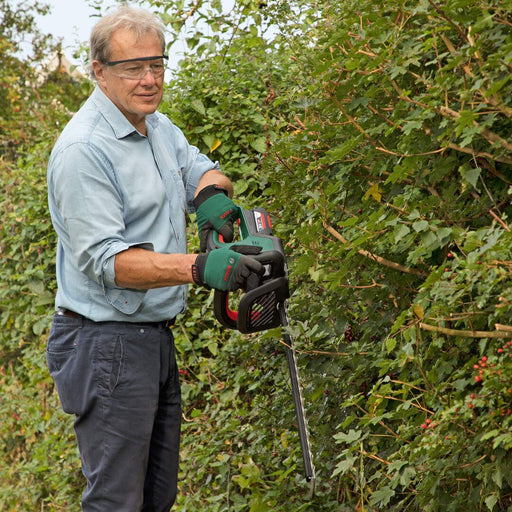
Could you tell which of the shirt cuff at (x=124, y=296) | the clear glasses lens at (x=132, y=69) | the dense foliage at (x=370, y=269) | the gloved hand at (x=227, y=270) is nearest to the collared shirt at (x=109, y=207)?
the shirt cuff at (x=124, y=296)

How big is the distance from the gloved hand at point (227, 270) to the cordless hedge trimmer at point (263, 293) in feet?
0.16

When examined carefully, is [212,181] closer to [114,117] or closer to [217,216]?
[217,216]

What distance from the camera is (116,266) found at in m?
2.83

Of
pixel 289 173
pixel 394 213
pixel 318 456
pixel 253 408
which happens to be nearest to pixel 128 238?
pixel 289 173

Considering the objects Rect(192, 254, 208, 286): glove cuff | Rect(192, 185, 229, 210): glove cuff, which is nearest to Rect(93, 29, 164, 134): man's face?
Rect(192, 185, 229, 210): glove cuff

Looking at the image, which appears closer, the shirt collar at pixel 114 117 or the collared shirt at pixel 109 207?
the collared shirt at pixel 109 207

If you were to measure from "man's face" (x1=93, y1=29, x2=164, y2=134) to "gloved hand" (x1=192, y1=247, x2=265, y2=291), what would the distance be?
2.34 ft

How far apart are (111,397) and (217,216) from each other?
0.85 meters

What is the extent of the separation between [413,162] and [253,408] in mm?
2268

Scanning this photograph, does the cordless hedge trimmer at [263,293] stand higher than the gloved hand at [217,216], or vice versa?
the gloved hand at [217,216]

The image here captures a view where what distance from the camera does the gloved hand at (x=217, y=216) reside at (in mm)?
3248

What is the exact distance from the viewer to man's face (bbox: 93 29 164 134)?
302cm

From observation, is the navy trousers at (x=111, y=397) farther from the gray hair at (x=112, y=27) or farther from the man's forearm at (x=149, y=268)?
the gray hair at (x=112, y=27)

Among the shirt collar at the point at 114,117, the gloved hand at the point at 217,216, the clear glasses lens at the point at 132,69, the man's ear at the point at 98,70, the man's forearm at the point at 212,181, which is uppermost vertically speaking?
the man's ear at the point at 98,70
